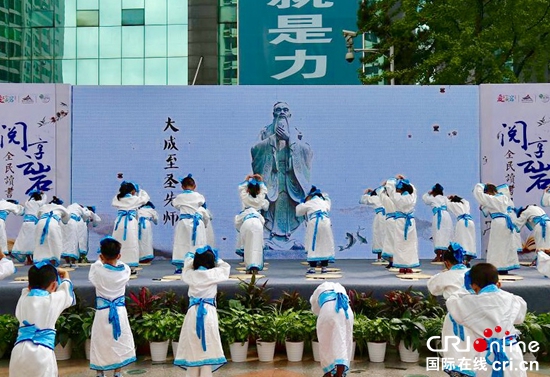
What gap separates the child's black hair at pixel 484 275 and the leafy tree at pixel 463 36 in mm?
9358

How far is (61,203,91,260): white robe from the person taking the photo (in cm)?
901

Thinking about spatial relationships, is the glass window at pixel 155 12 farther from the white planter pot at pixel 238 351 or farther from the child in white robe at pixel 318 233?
the white planter pot at pixel 238 351

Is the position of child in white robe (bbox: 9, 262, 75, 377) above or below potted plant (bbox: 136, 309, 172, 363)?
above

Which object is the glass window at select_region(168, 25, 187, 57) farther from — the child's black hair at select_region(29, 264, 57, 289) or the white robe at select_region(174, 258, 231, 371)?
the child's black hair at select_region(29, 264, 57, 289)

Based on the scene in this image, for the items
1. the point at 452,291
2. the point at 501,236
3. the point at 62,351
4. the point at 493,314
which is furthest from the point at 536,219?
the point at 62,351

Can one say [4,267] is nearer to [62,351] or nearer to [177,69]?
[62,351]

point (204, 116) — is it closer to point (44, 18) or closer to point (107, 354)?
point (107, 354)

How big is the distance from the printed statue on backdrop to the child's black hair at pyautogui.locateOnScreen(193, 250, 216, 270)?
5.05 m

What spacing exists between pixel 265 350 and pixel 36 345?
257cm

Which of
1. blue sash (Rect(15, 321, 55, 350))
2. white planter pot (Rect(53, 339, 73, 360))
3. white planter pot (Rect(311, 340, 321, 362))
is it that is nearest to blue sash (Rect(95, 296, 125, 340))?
blue sash (Rect(15, 321, 55, 350))

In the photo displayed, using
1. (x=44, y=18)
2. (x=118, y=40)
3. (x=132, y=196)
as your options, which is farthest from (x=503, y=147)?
(x=44, y=18)

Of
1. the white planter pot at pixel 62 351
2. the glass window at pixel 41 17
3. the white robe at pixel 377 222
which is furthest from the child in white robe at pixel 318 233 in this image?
the glass window at pixel 41 17

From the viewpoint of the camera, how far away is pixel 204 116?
9984mm

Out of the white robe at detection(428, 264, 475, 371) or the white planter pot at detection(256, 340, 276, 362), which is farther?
the white planter pot at detection(256, 340, 276, 362)
